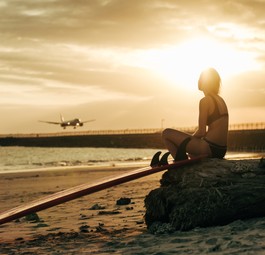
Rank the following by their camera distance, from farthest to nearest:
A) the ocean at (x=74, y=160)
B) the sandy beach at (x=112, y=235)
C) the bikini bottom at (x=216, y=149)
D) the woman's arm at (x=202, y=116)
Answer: the ocean at (x=74, y=160) → the bikini bottom at (x=216, y=149) → the woman's arm at (x=202, y=116) → the sandy beach at (x=112, y=235)

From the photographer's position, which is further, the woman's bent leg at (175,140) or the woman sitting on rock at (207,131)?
the woman's bent leg at (175,140)

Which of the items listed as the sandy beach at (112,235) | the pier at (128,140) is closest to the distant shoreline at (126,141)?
the pier at (128,140)

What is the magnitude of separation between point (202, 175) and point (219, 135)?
2.43 feet

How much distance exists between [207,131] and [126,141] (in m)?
103

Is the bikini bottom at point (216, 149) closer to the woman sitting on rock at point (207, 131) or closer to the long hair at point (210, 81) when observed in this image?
the woman sitting on rock at point (207, 131)

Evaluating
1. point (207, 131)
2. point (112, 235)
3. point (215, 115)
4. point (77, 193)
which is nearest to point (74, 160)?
point (207, 131)

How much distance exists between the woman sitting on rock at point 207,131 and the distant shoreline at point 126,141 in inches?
Result: 2567

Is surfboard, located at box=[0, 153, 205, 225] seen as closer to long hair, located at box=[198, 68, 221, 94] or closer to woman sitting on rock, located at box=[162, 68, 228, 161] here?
woman sitting on rock, located at box=[162, 68, 228, 161]

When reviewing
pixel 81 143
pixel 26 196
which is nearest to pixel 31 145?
pixel 81 143

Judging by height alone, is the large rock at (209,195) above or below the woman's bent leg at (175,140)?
below

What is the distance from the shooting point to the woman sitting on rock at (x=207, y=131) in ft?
26.3

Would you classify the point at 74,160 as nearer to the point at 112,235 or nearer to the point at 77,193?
the point at 77,193

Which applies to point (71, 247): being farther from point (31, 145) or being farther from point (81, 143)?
point (31, 145)

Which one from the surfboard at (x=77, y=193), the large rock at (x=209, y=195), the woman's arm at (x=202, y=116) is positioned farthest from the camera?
the woman's arm at (x=202, y=116)
